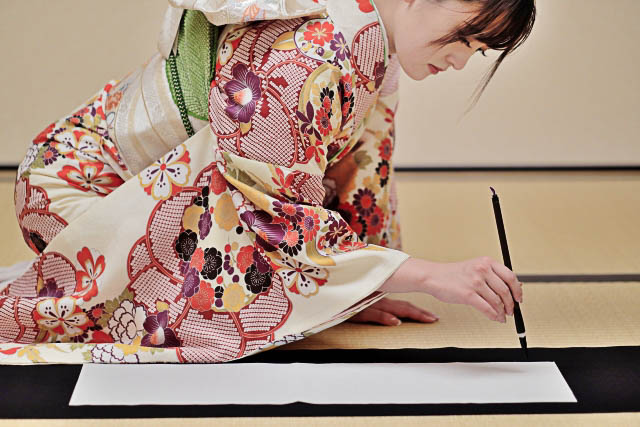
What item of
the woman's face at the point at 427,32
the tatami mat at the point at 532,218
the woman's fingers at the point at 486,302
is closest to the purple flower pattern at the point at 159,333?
the woman's fingers at the point at 486,302

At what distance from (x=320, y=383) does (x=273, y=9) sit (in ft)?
1.97

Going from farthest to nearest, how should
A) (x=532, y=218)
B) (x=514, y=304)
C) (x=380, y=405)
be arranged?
(x=532, y=218) → (x=514, y=304) → (x=380, y=405)

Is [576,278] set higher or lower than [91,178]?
lower

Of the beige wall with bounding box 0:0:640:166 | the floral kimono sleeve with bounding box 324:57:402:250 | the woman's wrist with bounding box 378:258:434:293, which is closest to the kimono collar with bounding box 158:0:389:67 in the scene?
the floral kimono sleeve with bounding box 324:57:402:250

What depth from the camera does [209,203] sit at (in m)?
1.48

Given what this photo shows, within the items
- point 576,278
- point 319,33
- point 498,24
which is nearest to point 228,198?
point 319,33

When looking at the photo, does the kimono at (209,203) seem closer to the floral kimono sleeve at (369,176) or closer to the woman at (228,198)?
the woman at (228,198)

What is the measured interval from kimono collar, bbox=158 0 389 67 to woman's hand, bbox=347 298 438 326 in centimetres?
49

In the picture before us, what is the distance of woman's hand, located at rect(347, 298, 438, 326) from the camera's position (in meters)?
1.65

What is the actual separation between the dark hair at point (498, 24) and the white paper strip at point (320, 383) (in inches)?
20.9

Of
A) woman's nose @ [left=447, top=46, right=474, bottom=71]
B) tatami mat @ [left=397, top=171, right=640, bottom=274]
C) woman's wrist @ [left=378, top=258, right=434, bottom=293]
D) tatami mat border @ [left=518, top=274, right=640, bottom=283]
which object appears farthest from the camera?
tatami mat @ [left=397, top=171, right=640, bottom=274]

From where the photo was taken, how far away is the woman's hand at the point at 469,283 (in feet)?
4.45

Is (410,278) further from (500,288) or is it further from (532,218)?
(532,218)

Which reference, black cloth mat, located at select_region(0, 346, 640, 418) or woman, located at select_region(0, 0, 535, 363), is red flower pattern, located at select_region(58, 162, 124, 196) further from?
black cloth mat, located at select_region(0, 346, 640, 418)
